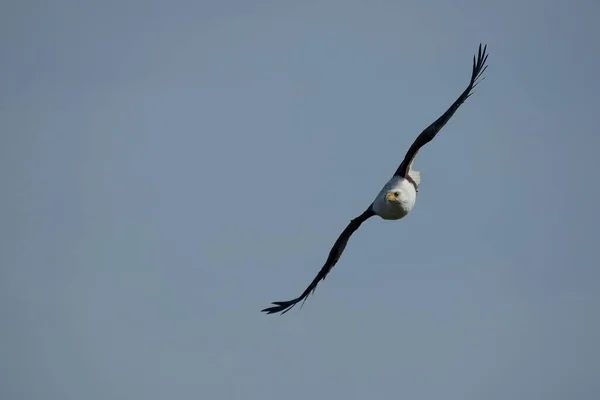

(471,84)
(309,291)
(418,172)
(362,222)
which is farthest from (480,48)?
(309,291)

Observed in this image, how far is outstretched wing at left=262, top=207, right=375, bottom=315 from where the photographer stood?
27.9m

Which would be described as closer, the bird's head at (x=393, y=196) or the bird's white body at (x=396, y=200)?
the bird's head at (x=393, y=196)

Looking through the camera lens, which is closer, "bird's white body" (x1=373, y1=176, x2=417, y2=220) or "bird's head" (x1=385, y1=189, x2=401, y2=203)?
"bird's head" (x1=385, y1=189, x2=401, y2=203)

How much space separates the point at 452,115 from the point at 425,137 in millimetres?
803

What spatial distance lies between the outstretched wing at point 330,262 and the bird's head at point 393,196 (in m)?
1.41

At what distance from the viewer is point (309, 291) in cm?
2827

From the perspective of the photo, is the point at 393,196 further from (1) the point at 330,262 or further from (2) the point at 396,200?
(1) the point at 330,262

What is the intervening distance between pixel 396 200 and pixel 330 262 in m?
3.03

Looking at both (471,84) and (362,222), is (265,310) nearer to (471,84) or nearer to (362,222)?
(362,222)

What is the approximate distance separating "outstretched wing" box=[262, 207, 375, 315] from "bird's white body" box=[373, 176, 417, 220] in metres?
0.94

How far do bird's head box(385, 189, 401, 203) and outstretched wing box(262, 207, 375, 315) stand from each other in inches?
55.7

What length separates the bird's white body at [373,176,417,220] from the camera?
86.3 feet

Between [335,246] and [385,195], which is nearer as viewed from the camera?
[385,195]

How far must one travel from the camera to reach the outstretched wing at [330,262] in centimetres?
2788
